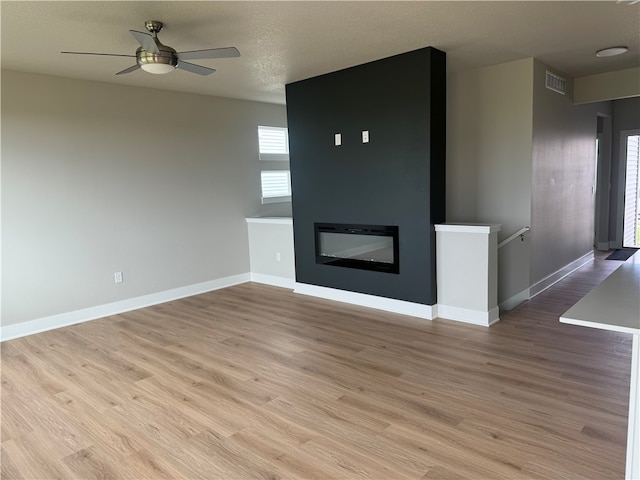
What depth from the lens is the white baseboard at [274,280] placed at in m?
5.87

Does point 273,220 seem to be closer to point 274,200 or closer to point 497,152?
point 274,200

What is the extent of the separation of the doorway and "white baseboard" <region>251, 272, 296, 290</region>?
5861 mm

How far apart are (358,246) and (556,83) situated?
2977 millimetres

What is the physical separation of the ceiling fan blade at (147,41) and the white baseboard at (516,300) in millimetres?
4039

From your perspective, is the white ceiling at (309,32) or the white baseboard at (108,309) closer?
the white ceiling at (309,32)

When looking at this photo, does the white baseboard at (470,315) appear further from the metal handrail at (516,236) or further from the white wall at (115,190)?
the white wall at (115,190)

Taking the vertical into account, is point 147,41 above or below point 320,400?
above

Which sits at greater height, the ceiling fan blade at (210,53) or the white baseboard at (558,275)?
the ceiling fan blade at (210,53)

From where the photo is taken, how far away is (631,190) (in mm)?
7477

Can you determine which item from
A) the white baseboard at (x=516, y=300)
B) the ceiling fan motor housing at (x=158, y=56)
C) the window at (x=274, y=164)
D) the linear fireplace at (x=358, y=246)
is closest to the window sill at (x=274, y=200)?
the window at (x=274, y=164)

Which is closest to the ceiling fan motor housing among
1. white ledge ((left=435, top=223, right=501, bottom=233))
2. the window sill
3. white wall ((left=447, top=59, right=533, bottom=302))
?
white ledge ((left=435, top=223, right=501, bottom=233))

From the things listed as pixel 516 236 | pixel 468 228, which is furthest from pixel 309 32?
pixel 516 236

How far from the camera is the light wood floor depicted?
2.19 metres

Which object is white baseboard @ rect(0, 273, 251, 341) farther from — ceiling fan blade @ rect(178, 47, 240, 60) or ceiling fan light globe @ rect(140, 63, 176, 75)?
ceiling fan blade @ rect(178, 47, 240, 60)
